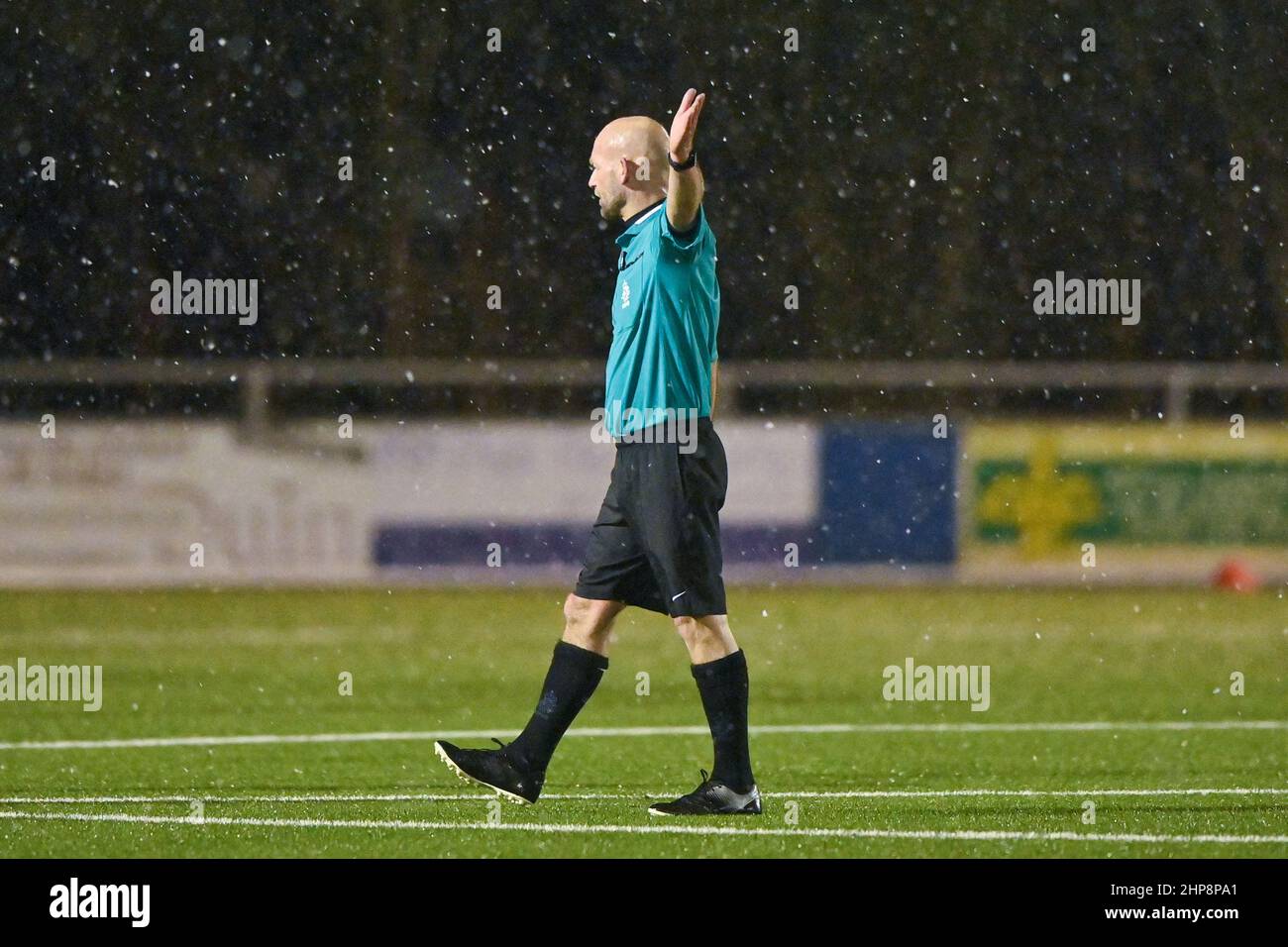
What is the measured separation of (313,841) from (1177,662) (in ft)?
26.6

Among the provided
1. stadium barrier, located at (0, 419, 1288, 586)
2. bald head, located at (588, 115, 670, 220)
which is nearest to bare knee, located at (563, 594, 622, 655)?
bald head, located at (588, 115, 670, 220)

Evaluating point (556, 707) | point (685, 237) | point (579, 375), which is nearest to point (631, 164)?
point (685, 237)

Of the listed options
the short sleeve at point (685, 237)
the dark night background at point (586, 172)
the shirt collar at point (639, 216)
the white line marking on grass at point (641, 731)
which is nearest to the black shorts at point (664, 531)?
the short sleeve at point (685, 237)

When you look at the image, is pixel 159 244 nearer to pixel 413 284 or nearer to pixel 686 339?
pixel 413 284

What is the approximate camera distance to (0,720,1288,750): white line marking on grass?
9375 mm

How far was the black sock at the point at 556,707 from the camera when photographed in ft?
23.7

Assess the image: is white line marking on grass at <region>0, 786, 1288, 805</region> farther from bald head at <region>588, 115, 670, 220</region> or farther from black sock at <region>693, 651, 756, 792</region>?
bald head at <region>588, 115, 670, 220</region>

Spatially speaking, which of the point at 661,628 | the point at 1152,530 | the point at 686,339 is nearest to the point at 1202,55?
the point at 1152,530

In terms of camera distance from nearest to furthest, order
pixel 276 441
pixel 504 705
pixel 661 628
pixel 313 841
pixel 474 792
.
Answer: pixel 313 841
pixel 474 792
pixel 504 705
pixel 661 628
pixel 276 441

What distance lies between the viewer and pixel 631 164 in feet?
23.5

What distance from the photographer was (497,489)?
19.7 metres

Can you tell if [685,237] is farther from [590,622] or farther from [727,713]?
[727,713]

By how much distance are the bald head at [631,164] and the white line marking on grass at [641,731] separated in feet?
10.6

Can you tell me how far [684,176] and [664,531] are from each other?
1136 millimetres
